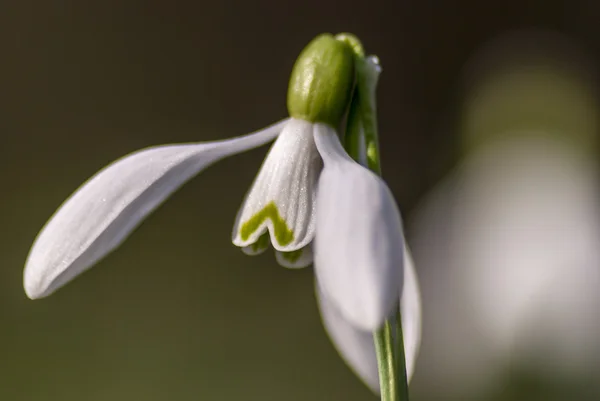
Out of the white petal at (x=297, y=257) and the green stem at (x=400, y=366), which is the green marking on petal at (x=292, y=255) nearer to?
the white petal at (x=297, y=257)

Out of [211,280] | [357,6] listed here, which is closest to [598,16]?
[357,6]

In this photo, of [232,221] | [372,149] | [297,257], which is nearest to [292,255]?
[297,257]

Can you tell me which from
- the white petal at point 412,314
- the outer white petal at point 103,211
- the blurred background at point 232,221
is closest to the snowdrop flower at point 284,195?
the outer white petal at point 103,211

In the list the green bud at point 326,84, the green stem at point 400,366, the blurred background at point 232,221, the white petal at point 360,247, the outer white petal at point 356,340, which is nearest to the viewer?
the white petal at point 360,247

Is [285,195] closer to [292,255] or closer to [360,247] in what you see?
[292,255]

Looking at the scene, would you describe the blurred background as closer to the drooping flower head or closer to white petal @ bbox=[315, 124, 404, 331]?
the drooping flower head

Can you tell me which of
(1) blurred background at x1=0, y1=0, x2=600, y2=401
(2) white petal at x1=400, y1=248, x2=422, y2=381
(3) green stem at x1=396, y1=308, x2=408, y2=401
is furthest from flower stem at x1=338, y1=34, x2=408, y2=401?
(1) blurred background at x1=0, y1=0, x2=600, y2=401

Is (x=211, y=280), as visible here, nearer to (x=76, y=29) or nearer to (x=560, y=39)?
(x=76, y=29)
